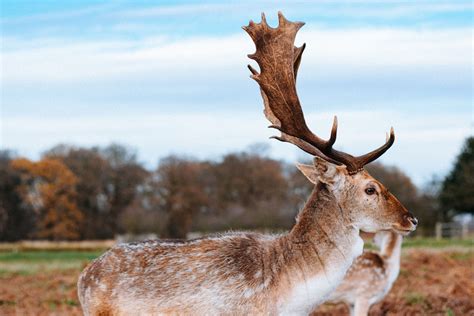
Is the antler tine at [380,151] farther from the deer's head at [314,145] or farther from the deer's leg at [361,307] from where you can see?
the deer's leg at [361,307]

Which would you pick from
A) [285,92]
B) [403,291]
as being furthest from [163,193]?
[285,92]

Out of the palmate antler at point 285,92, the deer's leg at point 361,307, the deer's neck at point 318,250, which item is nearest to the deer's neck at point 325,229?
the deer's neck at point 318,250

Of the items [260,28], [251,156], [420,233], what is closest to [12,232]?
[251,156]

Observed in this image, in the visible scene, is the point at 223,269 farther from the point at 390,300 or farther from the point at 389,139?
the point at 390,300

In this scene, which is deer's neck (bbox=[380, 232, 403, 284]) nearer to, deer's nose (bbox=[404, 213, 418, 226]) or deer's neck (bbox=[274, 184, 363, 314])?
deer's nose (bbox=[404, 213, 418, 226])

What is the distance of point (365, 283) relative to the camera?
13.2 meters

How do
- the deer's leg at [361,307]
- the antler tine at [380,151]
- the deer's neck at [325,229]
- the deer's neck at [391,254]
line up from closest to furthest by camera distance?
the deer's neck at [325,229] < the antler tine at [380,151] < the deer's leg at [361,307] < the deer's neck at [391,254]

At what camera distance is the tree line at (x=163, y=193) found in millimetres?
58219

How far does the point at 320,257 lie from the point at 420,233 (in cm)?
5533

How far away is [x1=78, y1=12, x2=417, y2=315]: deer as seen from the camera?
7.06 meters

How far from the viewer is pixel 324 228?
7.30 metres

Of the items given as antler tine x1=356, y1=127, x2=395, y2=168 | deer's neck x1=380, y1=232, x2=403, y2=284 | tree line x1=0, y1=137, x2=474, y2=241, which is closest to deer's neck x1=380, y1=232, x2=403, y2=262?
deer's neck x1=380, y1=232, x2=403, y2=284

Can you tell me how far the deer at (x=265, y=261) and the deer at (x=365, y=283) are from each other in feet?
18.4

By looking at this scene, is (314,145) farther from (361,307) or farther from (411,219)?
(361,307)
